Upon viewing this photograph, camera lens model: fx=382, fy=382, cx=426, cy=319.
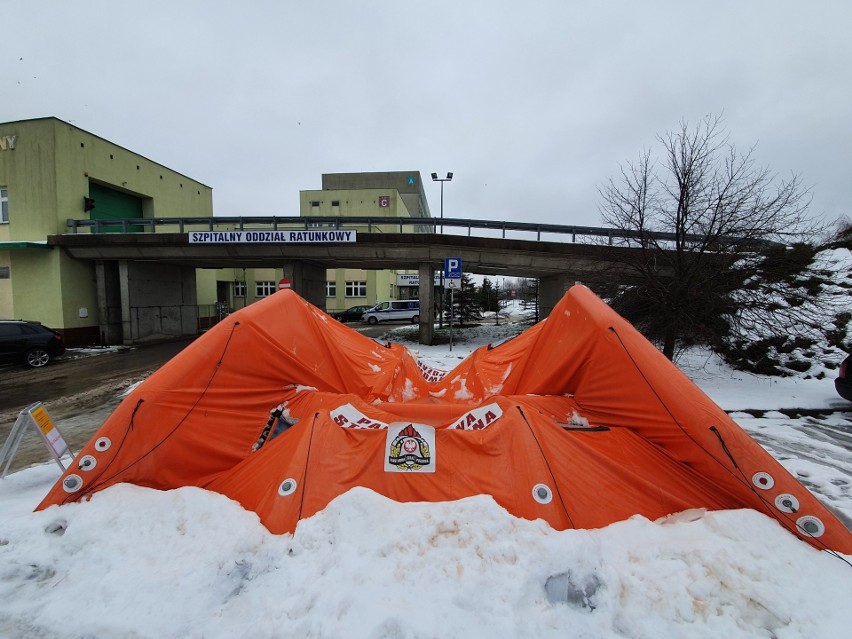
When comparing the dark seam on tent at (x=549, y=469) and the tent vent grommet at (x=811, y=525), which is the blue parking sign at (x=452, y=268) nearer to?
the dark seam on tent at (x=549, y=469)

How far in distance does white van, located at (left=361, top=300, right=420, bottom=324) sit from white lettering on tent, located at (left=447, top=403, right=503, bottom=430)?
86.3ft

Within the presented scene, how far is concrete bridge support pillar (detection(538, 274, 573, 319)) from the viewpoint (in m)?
15.6

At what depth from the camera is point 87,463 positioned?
2998mm

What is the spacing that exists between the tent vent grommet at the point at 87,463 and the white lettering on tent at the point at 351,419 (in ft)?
5.98

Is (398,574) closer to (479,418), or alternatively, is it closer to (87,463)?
(479,418)

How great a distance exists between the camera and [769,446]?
511 centimetres

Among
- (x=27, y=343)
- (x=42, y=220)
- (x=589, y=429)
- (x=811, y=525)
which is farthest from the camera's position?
(x=42, y=220)

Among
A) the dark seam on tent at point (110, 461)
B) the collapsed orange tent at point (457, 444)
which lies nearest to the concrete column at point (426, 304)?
the collapsed orange tent at point (457, 444)

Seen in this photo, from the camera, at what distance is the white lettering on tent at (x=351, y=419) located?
11.3 ft

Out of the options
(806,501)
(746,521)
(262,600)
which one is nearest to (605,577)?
(746,521)

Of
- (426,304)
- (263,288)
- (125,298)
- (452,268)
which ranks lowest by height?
(426,304)

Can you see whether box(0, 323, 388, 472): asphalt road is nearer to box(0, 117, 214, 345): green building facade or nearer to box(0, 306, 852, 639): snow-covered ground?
box(0, 117, 214, 345): green building facade

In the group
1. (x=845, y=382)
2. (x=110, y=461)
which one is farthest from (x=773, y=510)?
(x=845, y=382)

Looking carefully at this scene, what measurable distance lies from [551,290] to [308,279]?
11241 mm
